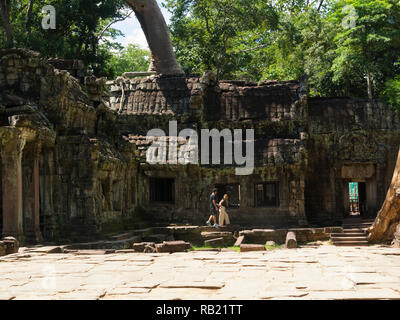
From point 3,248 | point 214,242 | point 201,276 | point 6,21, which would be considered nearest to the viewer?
point 201,276

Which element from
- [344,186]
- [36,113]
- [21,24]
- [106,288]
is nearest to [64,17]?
[21,24]

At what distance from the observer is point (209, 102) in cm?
2219

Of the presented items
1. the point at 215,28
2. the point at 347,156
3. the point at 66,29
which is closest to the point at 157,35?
the point at 215,28

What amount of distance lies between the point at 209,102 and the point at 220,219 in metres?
5.63

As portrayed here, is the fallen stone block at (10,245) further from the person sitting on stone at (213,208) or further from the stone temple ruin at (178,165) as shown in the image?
the person sitting on stone at (213,208)

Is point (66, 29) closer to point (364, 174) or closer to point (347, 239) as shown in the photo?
point (364, 174)

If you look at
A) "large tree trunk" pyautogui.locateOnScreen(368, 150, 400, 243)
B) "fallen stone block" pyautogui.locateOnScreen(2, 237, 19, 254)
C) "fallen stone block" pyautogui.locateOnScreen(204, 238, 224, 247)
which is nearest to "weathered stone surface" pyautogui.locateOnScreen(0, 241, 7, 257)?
"fallen stone block" pyautogui.locateOnScreen(2, 237, 19, 254)

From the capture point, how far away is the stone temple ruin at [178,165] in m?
15.5

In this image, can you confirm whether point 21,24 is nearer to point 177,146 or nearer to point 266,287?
Answer: point 177,146

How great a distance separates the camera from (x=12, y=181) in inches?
530

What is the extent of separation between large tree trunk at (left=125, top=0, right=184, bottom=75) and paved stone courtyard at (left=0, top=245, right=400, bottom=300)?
719 inches

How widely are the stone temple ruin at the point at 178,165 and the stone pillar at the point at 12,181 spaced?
1159mm

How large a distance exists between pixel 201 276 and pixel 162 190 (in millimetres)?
14277

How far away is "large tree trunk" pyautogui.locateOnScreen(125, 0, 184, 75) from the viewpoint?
28.4 m
